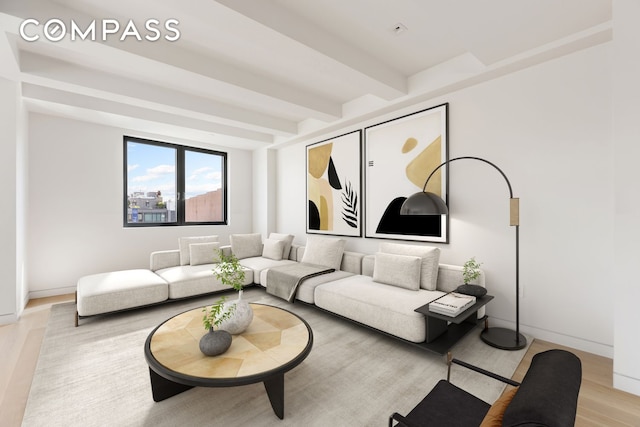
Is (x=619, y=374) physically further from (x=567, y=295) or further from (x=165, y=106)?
(x=165, y=106)

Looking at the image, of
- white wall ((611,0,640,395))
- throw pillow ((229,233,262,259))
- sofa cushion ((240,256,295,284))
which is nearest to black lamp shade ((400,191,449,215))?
white wall ((611,0,640,395))

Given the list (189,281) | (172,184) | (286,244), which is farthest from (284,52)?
(172,184)

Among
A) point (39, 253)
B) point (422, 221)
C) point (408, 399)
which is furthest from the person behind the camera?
point (39, 253)

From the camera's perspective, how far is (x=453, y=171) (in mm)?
3350

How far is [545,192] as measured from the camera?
2730mm

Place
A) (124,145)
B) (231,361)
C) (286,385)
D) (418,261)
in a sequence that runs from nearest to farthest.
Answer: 1. (231,361)
2. (286,385)
3. (418,261)
4. (124,145)

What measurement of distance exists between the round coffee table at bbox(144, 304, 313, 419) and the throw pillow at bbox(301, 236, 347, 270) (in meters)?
1.85

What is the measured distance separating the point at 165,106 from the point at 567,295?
16.4ft

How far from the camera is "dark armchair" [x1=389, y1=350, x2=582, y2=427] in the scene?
747 millimetres

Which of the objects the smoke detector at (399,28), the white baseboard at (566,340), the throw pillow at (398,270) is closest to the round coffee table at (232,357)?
the throw pillow at (398,270)

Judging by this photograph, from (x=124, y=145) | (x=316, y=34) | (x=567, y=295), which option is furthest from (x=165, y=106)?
(x=567, y=295)

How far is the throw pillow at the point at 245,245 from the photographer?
5105 mm

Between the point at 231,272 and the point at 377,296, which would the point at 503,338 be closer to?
the point at 377,296

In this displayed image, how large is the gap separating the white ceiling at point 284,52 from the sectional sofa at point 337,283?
203 centimetres
